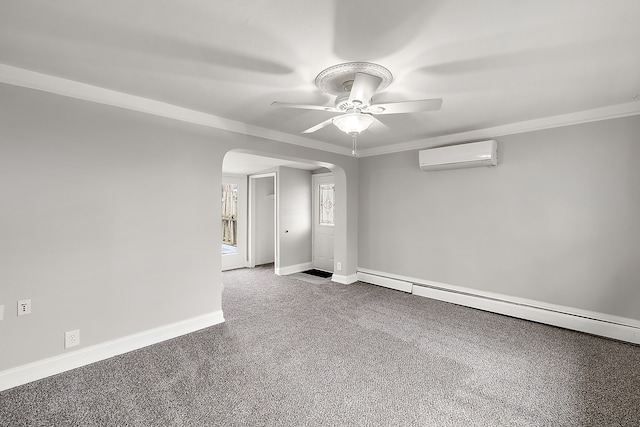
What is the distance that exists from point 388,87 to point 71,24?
210 cm

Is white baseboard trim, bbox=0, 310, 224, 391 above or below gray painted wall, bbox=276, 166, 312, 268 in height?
below

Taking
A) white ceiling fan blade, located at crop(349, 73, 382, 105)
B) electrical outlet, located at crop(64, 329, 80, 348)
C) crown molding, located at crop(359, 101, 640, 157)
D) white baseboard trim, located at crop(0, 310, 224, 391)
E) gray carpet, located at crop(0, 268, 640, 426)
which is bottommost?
gray carpet, located at crop(0, 268, 640, 426)

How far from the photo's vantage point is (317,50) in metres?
1.88

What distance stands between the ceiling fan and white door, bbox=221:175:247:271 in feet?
14.7

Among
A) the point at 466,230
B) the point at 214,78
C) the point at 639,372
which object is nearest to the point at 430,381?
the point at 639,372

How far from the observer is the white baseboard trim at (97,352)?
7.11 ft

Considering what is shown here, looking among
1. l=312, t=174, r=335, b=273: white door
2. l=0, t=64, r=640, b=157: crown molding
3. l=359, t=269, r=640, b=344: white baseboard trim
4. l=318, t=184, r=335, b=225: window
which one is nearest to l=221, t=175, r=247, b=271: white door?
l=312, t=174, r=335, b=273: white door

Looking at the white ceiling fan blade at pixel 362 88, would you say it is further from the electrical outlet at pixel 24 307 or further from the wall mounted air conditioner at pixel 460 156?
the electrical outlet at pixel 24 307

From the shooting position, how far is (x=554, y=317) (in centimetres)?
324

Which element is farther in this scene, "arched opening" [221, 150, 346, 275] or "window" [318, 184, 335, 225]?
"window" [318, 184, 335, 225]

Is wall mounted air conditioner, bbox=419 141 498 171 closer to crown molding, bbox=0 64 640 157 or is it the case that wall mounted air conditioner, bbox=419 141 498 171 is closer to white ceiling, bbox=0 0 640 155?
crown molding, bbox=0 64 640 157

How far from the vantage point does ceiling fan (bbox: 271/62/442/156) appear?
2023 millimetres

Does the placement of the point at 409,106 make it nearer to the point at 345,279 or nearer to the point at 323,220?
the point at 345,279

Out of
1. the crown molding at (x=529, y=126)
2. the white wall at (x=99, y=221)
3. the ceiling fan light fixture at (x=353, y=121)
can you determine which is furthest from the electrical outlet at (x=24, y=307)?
the crown molding at (x=529, y=126)
